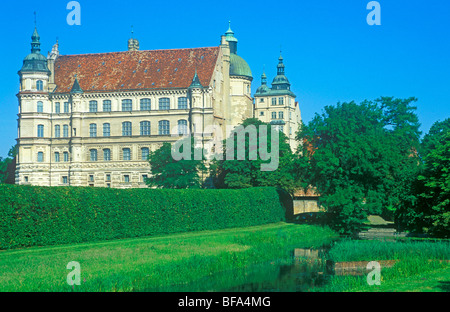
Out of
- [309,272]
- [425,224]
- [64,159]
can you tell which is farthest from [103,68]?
[309,272]

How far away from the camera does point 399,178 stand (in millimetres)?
45906

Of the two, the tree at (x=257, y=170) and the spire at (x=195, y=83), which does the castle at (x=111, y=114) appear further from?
the tree at (x=257, y=170)

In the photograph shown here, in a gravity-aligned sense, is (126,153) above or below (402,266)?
above

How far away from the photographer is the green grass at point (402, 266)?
18.9 metres

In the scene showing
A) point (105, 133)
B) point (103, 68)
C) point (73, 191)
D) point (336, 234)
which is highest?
point (103, 68)

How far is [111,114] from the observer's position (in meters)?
80.1

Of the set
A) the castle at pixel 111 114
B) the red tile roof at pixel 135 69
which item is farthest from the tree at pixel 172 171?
the red tile roof at pixel 135 69

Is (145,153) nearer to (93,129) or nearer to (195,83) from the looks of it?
(93,129)

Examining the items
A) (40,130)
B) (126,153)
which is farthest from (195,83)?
(40,130)

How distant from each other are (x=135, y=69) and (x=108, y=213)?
51.2 m

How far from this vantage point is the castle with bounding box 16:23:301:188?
7800 centimetres

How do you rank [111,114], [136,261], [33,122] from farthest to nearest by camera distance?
[111,114] → [33,122] → [136,261]

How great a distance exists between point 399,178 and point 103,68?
5011 cm
